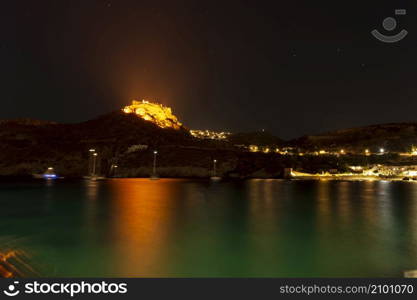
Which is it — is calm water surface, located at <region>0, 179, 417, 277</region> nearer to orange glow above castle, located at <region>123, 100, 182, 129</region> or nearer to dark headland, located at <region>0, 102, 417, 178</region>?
dark headland, located at <region>0, 102, 417, 178</region>

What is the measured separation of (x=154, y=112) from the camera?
138 m

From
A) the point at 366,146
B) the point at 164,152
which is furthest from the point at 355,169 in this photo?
the point at 164,152

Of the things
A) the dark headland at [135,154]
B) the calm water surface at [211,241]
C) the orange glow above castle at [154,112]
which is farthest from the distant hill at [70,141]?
the calm water surface at [211,241]

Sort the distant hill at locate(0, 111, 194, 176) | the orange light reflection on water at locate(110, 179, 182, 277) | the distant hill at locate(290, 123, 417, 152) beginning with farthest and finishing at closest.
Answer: the distant hill at locate(290, 123, 417, 152) < the distant hill at locate(0, 111, 194, 176) < the orange light reflection on water at locate(110, 179, 182, 277)

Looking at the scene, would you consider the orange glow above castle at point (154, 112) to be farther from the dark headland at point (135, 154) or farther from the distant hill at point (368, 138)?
the distant hill at point (368, 138)

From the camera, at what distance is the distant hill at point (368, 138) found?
123312mm

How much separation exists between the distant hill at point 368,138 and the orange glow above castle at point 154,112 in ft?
180

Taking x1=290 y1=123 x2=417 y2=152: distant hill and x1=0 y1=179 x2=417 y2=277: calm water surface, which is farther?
x1=290 y1=123 x2=417 y2=152: distant hill

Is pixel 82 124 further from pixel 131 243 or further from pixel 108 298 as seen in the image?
pixel 108 298

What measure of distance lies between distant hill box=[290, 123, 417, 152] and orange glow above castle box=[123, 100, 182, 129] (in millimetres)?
54812

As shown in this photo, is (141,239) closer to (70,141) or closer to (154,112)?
(70,141)

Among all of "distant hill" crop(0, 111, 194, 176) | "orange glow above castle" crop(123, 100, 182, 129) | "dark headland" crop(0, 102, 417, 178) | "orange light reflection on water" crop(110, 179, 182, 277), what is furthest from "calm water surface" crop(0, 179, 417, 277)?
"orange glow above castle" crop(123, 100, 182, 129)

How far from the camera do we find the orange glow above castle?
429ft

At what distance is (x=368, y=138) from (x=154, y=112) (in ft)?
279
